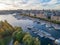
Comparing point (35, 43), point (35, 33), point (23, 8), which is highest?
point (23, 8)

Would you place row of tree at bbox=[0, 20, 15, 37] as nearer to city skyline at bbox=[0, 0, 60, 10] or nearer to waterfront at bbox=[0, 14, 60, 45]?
waterfront at bbox=[0, 14, 60, 45]

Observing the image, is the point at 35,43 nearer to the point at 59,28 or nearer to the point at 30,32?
the point at 30,32

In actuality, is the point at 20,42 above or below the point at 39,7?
below

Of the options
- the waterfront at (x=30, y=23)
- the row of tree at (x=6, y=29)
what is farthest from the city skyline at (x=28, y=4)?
the row of tree at (x=6, y=29)

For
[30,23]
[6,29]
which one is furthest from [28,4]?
[6,29]

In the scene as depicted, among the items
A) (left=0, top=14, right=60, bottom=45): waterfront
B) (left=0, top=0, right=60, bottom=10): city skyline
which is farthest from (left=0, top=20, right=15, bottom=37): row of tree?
(left=0, top=0, right=60, bottom=10): city skyline

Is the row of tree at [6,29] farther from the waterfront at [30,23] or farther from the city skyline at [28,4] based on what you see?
the city skyline at [28,4]

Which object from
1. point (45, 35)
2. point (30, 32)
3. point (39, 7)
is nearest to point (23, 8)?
point (39, 7)

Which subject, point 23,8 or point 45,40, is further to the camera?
point 23,8
